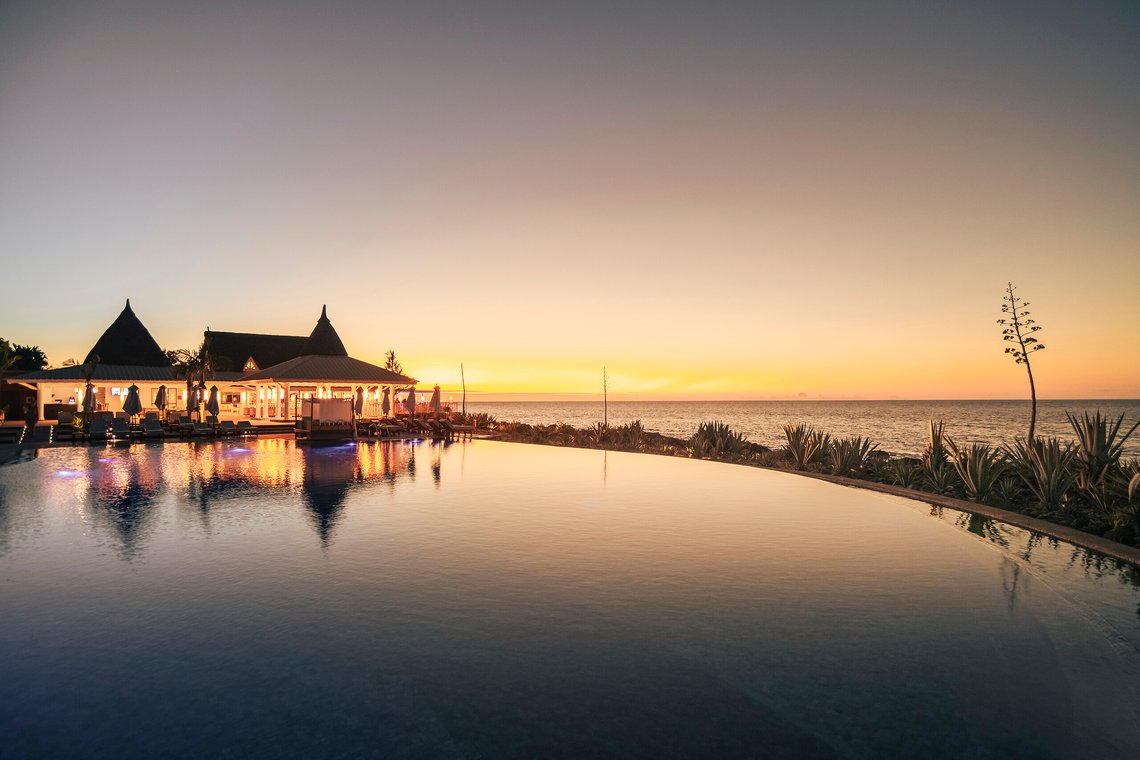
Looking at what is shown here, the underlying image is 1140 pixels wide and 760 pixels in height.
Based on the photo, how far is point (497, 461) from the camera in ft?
62.5

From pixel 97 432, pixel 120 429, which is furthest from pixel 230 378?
pixel 97 432

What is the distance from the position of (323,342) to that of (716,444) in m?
35.7

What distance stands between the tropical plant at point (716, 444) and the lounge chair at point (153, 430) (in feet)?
75.4

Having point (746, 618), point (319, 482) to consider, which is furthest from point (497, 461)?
point (746, 618)

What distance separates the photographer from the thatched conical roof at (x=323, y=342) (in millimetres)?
46438

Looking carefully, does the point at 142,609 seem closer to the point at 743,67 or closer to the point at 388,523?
the point at 388,523

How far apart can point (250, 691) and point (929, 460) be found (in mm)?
13301

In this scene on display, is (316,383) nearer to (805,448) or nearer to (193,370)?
(193,370)

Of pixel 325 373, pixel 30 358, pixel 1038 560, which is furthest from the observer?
pixel 30 358

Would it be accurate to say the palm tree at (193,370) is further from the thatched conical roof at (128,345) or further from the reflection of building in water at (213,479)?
the reflection of building in water at (213,479)

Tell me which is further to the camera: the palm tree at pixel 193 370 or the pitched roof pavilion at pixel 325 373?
the pitched roof pavilion at pixel 325 373

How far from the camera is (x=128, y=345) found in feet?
151

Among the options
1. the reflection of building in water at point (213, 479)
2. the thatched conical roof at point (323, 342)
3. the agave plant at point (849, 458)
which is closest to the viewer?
the reflection of building in water at point (213, 479)

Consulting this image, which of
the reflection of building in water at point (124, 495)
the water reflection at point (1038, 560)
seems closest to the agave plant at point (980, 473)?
the water reflection at point (1038, 560)
